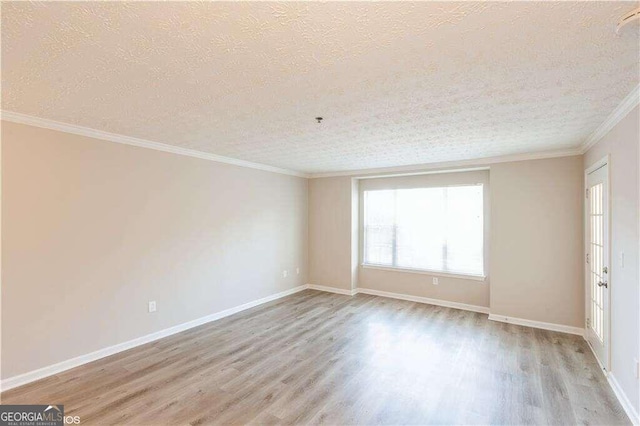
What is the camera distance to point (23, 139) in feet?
9.04

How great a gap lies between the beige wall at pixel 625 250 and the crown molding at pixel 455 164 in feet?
4.07

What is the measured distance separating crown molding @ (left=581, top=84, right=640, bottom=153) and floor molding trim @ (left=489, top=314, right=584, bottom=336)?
2.37 metres

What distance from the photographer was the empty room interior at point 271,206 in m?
1.57

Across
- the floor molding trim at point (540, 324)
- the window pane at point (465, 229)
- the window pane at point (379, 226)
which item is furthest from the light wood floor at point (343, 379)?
the window pane at point (379, 226)

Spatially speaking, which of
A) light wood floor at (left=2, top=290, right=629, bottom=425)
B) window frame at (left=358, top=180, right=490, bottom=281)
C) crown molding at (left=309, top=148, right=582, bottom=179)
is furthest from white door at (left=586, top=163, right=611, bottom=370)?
window frame at (left=358, top=180, right=490, bottom=281)

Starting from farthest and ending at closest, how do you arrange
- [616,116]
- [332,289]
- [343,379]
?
[332,289], [343,379], [616,116]

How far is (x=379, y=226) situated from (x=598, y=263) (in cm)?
334

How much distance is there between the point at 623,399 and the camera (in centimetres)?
242

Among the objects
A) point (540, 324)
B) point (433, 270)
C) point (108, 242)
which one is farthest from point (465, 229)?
point (108, 242)

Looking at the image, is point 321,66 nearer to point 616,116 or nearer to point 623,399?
point 616,116

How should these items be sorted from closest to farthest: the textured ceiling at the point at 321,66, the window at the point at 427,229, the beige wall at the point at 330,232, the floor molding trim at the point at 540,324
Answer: the textured ceiling at the point at 321,66 → the floor molding trim at the point at 540,324 → the window at the point at 427,229 → the beige wall at the point at 330,232

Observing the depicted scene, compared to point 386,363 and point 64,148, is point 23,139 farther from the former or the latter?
point 386,363

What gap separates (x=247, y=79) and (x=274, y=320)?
3.49 meters

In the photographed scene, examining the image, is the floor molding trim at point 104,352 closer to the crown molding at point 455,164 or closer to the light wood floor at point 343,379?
the light wood floor at point 343,379
